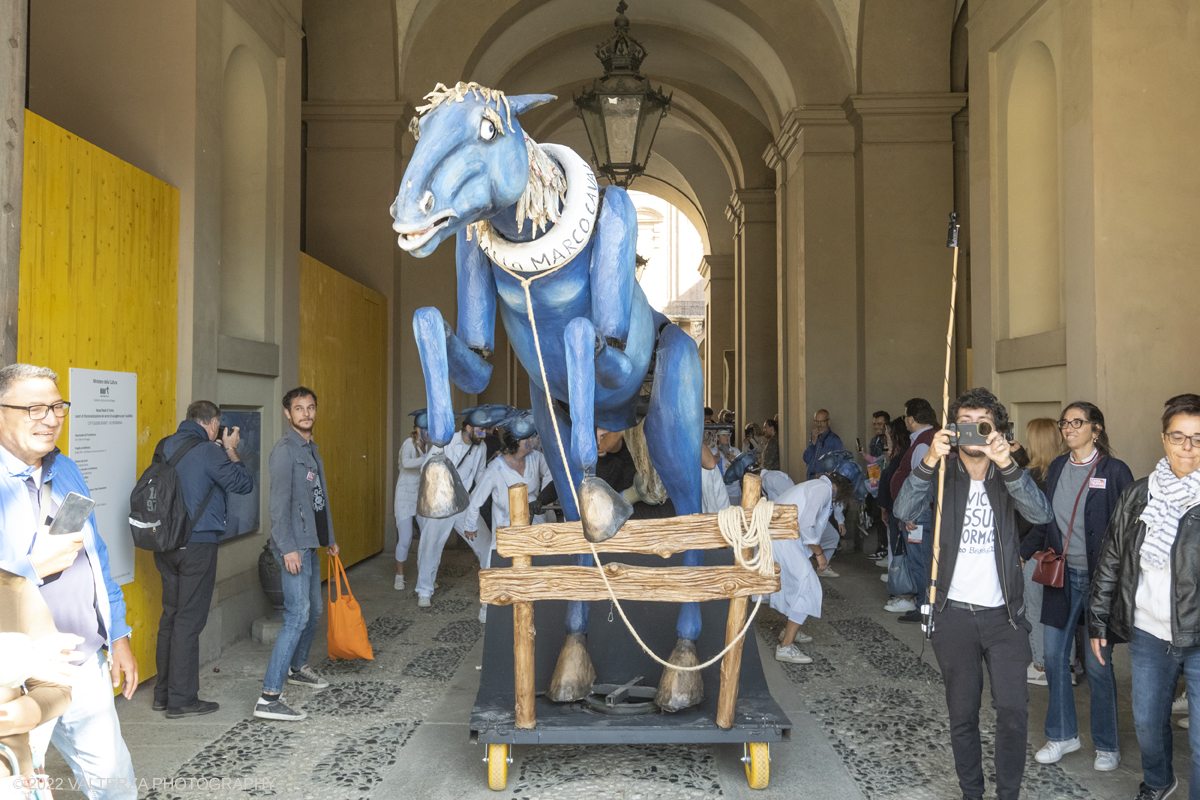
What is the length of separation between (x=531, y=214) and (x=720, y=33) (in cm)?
997

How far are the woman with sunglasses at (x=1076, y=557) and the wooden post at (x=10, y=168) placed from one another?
16.0 ft

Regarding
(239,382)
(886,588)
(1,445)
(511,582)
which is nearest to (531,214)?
(511,582)

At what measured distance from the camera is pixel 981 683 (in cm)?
337

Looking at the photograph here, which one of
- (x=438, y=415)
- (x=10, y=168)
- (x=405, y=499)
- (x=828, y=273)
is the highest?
(x=828, y=273)

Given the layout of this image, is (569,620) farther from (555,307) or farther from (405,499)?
(405,499)

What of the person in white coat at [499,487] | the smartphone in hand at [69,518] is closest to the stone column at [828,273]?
the person in white coat at [499,487]

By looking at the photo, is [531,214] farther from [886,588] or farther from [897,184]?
[897,184]

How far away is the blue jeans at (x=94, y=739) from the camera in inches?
105

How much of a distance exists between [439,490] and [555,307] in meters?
0.86

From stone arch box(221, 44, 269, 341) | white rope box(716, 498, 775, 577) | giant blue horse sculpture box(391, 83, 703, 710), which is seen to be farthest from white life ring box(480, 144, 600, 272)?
stone arch box(221, 44, 269, 341)

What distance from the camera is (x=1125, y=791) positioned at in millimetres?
3805

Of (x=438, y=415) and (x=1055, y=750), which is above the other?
(x=438, y=415)

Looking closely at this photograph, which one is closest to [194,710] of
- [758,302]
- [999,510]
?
[999,510]

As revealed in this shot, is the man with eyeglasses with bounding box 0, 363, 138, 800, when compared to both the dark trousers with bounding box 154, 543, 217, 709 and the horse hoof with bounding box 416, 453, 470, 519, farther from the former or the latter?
the dark trousers with bounding box 154, 543, 217, 709
